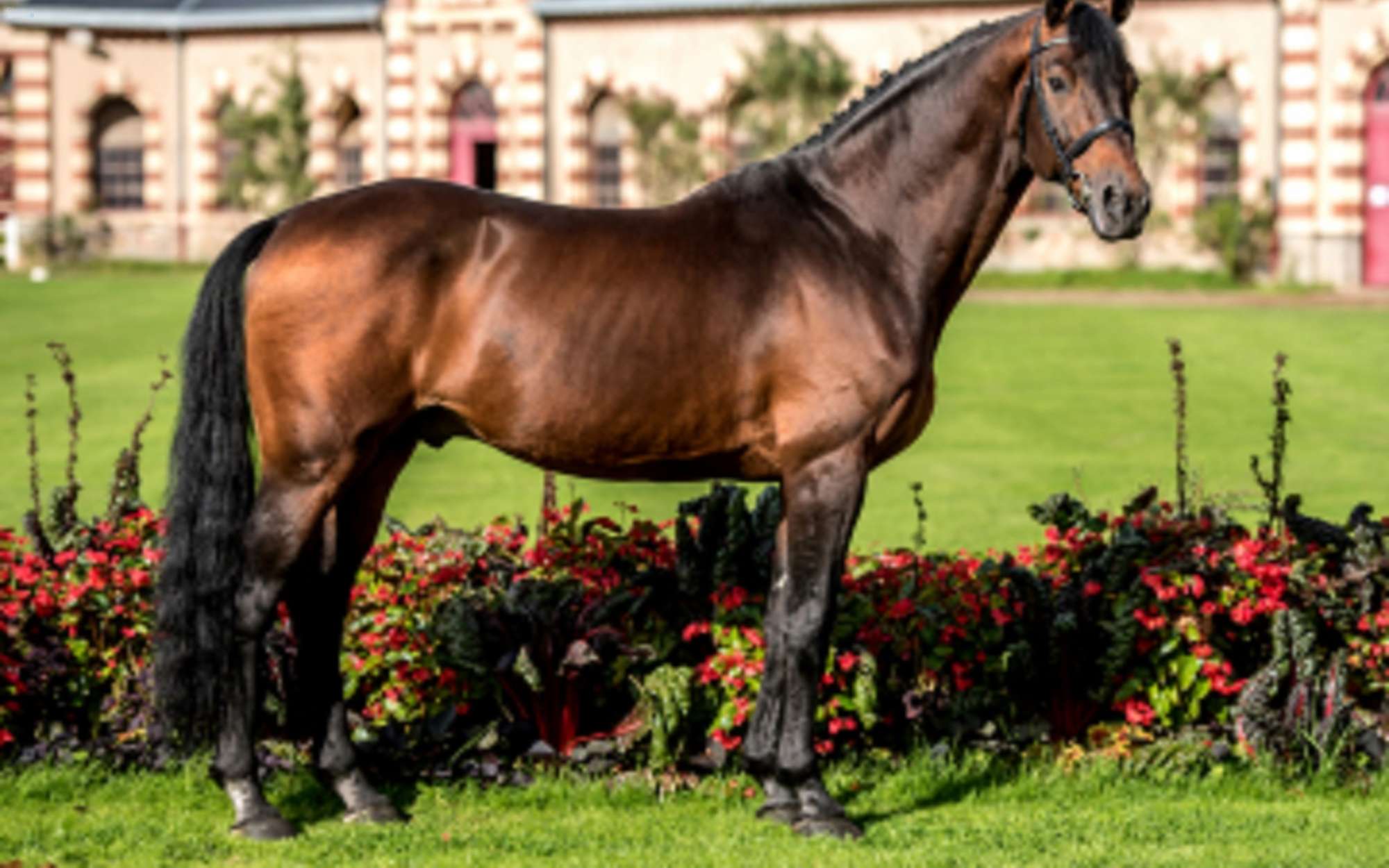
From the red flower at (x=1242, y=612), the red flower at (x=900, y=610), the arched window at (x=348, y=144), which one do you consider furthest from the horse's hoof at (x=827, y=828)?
the arched window at (x=348, y=144)

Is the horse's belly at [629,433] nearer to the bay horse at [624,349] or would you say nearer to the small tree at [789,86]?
the bay horse at [624,349]

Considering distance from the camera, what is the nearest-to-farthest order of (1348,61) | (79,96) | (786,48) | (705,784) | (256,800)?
(256,800), (705,784), (1348,61), (786,48), (79,96)

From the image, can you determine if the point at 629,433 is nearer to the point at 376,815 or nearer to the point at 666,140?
the point at 376,815

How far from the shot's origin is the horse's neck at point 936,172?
5.61 metres

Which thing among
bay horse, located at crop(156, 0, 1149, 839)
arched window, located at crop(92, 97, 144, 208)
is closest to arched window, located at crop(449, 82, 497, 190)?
arched window, located at crop(92, 97, 144, 208)

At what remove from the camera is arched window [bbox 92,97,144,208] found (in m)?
38.9

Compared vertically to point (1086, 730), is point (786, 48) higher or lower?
higher

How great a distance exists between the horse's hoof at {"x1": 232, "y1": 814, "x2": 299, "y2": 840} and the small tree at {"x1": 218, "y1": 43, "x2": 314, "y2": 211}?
3259 centimetres

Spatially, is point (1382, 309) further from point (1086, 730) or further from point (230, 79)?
point (230, 79)

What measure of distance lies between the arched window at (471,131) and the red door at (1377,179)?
16.0m

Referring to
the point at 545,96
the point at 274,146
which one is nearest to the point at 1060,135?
the point at 545,96

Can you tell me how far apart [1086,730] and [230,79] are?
34811mm

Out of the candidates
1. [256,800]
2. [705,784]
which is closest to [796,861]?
[705,784]

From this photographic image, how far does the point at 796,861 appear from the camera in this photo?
518cm
